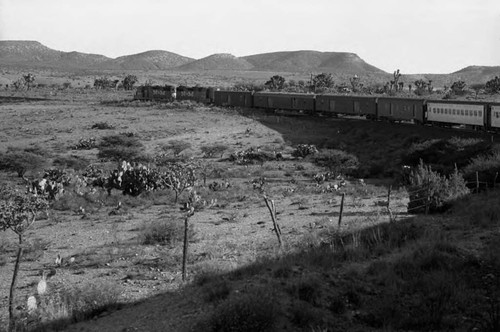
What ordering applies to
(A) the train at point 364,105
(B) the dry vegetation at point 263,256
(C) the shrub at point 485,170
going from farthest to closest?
(A) the train at point 364,105 → (C) the shrub at point 485,170 → (B) the dry vegetation at point 263,256

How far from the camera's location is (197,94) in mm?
101562

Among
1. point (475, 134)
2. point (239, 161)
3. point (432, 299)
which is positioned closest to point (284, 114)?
point (239, 161)

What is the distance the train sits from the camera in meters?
41.7

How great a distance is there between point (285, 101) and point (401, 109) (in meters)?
24.8

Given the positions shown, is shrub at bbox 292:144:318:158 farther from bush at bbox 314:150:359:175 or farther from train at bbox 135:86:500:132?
train at bbox 135:86:500:132

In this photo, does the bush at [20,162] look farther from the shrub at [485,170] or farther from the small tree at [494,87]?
the small tree at [494,87]

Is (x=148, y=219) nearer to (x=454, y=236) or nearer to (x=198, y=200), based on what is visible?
(x=198, y=200)

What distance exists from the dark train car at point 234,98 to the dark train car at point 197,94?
158 cm

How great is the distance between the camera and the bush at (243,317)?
383 inches

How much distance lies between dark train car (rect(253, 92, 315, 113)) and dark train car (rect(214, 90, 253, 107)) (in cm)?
168

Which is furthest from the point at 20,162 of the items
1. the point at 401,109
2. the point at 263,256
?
the point at 401,109

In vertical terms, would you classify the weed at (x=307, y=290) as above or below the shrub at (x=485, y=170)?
below

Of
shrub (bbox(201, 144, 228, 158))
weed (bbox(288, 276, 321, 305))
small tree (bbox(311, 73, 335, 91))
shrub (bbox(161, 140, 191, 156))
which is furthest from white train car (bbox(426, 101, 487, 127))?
small tree (bbox(311, 73, 335, 91))

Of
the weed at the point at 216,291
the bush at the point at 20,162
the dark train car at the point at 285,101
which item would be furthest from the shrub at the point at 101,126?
the weed at the point at 216,291
